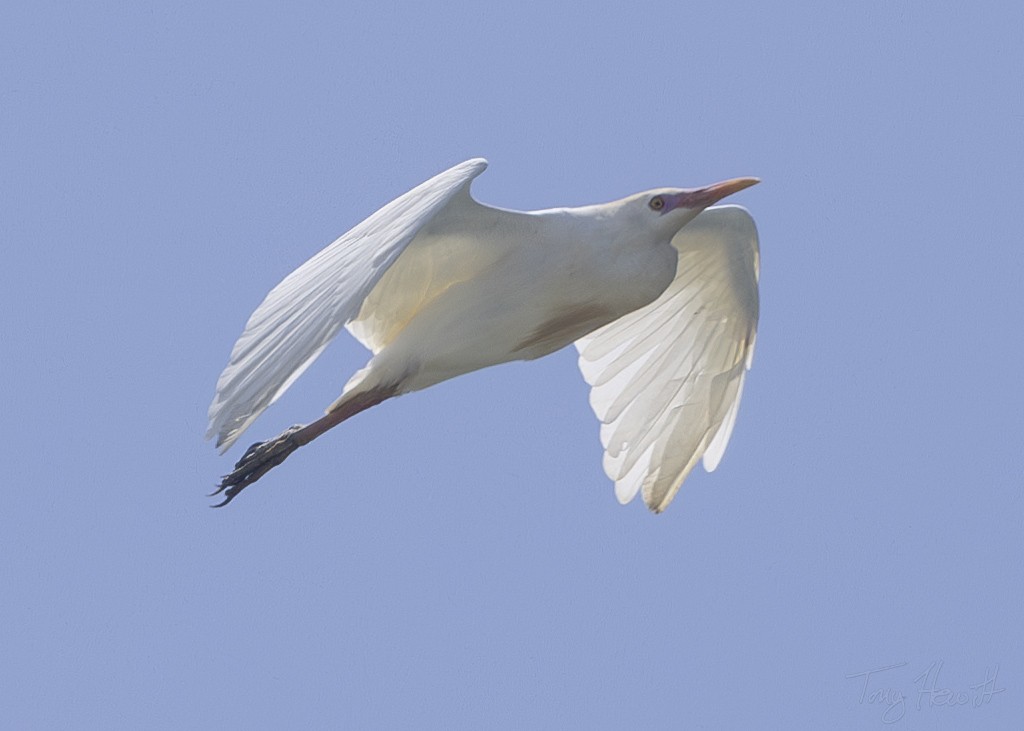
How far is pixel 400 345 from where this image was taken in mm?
11727

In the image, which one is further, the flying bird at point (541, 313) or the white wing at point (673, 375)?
the white wing at point (673, 375)

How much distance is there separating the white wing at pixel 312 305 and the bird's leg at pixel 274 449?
4.55ft

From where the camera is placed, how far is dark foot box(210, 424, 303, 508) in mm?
12125

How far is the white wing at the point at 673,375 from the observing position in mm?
13398

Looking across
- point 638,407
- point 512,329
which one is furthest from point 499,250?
point 638,407

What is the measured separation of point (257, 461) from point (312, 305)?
2597 mm

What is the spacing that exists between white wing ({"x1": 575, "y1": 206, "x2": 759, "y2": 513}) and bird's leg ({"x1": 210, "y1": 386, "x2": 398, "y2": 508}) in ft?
6.97

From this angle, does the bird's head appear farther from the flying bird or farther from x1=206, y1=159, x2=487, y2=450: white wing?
x1=206, y1=159, x2=487, y2=450: white wing

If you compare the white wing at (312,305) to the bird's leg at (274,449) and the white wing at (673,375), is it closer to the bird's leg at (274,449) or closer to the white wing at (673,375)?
the bird's leg at (274,449)

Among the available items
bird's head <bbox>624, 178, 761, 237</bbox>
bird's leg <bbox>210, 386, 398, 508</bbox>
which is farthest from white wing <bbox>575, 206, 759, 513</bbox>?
bird's leg <bbox>210, 386, 398, 508</bbox>

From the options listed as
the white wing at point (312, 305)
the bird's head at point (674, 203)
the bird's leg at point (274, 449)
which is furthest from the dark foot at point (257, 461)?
the bird's head at point (674, 203)

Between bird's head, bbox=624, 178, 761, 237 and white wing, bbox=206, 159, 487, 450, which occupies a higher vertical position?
white wing, bbox=206, 159, 487, 450

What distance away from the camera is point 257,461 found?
39.9 feet

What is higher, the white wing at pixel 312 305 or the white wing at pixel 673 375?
the white wing at pixel 312 305
